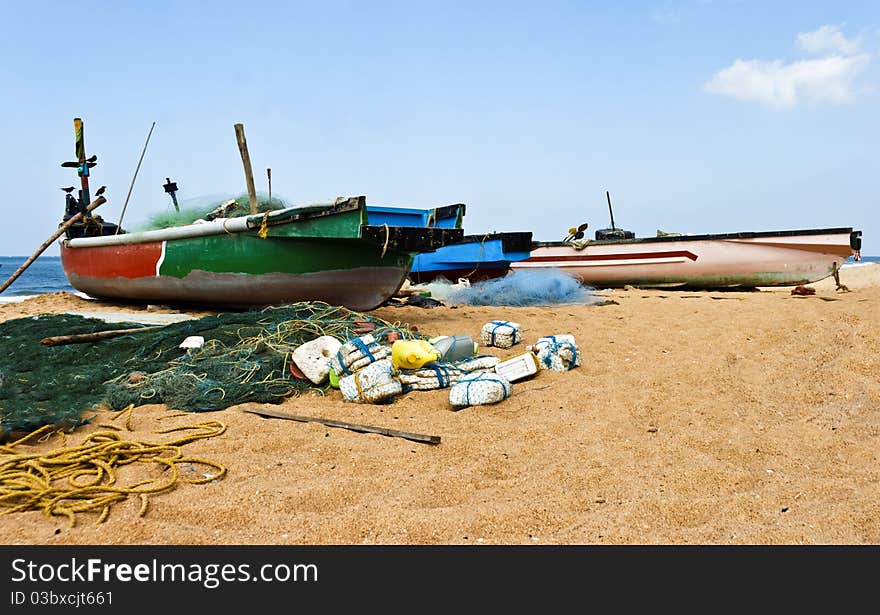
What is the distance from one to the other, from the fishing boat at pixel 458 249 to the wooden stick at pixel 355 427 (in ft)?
19.3

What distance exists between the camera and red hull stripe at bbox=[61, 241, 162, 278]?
29.1ft

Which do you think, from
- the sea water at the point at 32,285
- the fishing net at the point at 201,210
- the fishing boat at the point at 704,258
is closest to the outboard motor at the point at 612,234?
the fishing boat at the point at 704,258

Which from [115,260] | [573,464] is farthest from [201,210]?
[573,464]

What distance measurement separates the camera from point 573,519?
249cm

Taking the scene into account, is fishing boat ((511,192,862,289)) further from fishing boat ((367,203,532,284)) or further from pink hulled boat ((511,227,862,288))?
fishing boat ((367,203,532,284))

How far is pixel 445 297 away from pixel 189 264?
4.19 metres

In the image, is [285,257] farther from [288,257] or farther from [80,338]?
[80,338]

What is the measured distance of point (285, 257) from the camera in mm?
A: 7234

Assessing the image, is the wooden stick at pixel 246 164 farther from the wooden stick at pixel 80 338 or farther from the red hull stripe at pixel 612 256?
the red hull stripe at pixel 612 256

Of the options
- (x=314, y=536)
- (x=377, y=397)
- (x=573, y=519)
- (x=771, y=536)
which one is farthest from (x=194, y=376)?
(x=771, y=536)

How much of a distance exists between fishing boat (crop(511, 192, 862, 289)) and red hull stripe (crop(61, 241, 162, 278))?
839cm

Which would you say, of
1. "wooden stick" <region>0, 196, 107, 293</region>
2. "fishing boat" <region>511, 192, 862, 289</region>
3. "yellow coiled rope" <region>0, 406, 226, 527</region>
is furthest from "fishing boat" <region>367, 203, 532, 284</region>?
"yellow coiled rope" <region>0, 406, 226, 527</region>

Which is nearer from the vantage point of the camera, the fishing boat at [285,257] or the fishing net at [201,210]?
the fishing boat at [285,257]

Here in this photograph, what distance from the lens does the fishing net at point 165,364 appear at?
424 cm
